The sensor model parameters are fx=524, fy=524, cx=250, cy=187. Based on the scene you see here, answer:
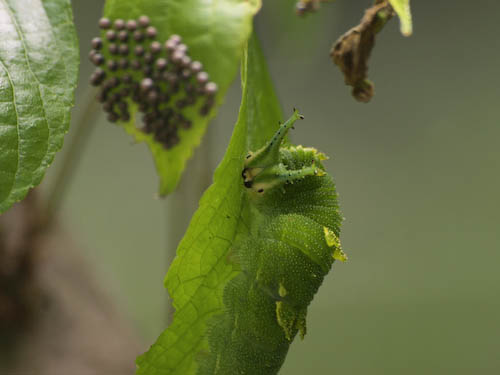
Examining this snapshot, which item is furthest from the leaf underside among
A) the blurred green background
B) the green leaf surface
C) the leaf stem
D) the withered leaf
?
the blurred green background

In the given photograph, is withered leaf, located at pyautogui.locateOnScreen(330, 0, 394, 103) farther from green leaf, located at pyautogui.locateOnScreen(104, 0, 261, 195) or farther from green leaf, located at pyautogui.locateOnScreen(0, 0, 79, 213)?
green leaf, located at pyautogui.locateOnScreen(0, 0, 79, 213)

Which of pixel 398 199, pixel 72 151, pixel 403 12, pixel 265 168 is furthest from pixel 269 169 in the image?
pixel 398 199

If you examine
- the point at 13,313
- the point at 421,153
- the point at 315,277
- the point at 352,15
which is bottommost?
the point at 13,313

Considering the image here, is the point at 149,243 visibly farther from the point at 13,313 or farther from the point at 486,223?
the point at 486,223

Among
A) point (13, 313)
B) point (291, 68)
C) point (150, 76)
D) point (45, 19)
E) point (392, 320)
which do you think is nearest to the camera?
point (45, 19)

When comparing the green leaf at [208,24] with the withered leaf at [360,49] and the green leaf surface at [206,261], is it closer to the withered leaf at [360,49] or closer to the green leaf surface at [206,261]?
the green leaf surface at [206,261]

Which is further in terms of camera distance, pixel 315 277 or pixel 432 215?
pixel 432 215

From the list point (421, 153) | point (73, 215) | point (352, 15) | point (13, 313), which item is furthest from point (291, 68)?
point (13, 313)
